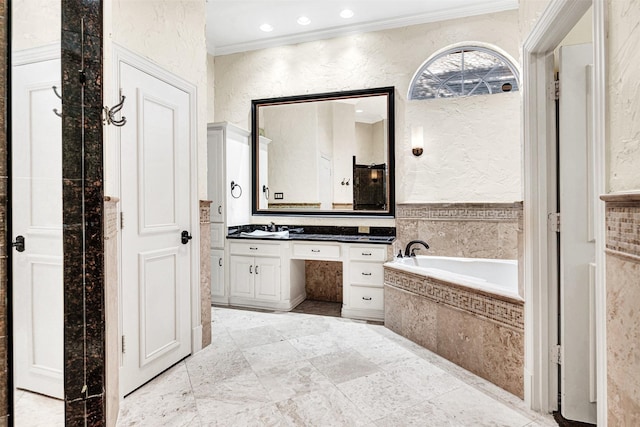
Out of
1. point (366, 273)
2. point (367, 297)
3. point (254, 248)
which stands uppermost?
point (254, 248)

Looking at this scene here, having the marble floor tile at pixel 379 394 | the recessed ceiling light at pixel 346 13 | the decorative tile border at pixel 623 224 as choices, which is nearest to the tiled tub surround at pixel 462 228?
the marble floor tile at pixel 379 394

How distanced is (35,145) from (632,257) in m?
1.60

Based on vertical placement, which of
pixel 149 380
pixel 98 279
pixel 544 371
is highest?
pixel 98 279

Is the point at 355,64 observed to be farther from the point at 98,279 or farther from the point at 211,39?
the point at 98,279

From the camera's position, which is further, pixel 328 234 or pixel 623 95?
pixel 328 234

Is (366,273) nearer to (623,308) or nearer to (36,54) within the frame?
(623,308)

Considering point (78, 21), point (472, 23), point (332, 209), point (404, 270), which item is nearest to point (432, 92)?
point (472, 23)

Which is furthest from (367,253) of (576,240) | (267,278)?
(576,240)

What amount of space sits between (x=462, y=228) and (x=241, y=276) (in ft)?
7.75

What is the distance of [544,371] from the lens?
5.90ft

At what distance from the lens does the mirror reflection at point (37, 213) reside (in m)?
0.78

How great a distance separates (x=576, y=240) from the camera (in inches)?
67.7

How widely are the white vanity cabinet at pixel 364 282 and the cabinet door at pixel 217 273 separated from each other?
4.53 ft

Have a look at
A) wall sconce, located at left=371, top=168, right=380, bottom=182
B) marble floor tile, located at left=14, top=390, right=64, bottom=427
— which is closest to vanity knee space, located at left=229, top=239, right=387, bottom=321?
wall sconce, located at left=371, top=168, right=380, bottom=182
